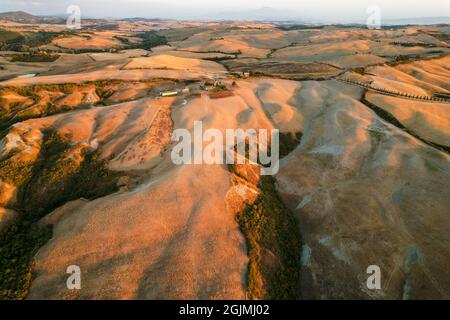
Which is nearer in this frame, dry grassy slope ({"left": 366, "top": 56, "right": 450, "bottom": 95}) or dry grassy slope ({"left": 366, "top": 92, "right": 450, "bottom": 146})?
dry grassy slope ({"left": 366, "top": 92, "right": 450, "bottom": 146})

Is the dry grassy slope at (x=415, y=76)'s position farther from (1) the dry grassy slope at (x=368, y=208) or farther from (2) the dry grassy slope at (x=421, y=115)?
(1) the dry grassy slope at (x=368, y=208)

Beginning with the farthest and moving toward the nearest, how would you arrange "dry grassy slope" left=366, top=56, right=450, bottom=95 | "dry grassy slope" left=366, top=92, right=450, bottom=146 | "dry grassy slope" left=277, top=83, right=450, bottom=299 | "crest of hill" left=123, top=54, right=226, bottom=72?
"crest of hill" left=123, top=54, right=226, bottom=72 → "dry grassy slope" left=366, top=56, right=450, bottom=95 → "dry grassy slope" left=366, top=92, right=450, bottom=146 → "dry grassy slope" left=277, top=83, right=450, bottom=299

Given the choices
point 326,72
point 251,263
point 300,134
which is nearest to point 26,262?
point 251,263

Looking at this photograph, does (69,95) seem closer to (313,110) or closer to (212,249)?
→ (313,110)

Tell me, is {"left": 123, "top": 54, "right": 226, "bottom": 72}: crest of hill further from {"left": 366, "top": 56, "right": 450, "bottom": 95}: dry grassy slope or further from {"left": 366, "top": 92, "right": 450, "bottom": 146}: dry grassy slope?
{"left": 366, "top": 92, "right": 450, "bottom": 146}: dry grassy slope

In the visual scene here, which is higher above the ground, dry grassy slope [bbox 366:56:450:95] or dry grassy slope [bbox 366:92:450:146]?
dry grassy slope [bbox 366:56:450:95]

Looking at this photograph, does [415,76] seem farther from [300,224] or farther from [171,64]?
[300,224]

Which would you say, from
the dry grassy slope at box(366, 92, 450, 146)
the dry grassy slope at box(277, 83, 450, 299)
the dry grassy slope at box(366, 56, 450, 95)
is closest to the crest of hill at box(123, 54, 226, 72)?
the dry grassy slope at box(366, 56, 450, 95)

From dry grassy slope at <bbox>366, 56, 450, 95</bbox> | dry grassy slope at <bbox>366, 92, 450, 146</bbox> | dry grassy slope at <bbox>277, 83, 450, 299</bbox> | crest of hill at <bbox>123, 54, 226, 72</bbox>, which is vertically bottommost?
dry grassy slope at <bbox>277, 83, 450, 299</bbox>

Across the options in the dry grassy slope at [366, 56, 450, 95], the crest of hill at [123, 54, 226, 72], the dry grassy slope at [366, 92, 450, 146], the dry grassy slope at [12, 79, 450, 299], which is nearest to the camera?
the dry grassy slope at [12, 79, 450, 299]

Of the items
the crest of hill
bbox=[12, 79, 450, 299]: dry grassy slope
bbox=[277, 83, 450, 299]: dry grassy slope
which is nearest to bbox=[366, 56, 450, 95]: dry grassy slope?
bbox=[277, 83, 450, 299]: dry grassy slope

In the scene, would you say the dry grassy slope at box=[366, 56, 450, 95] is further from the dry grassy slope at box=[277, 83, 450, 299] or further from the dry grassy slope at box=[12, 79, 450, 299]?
the dry grassy slope at box=[12, 79, 450, 299]
